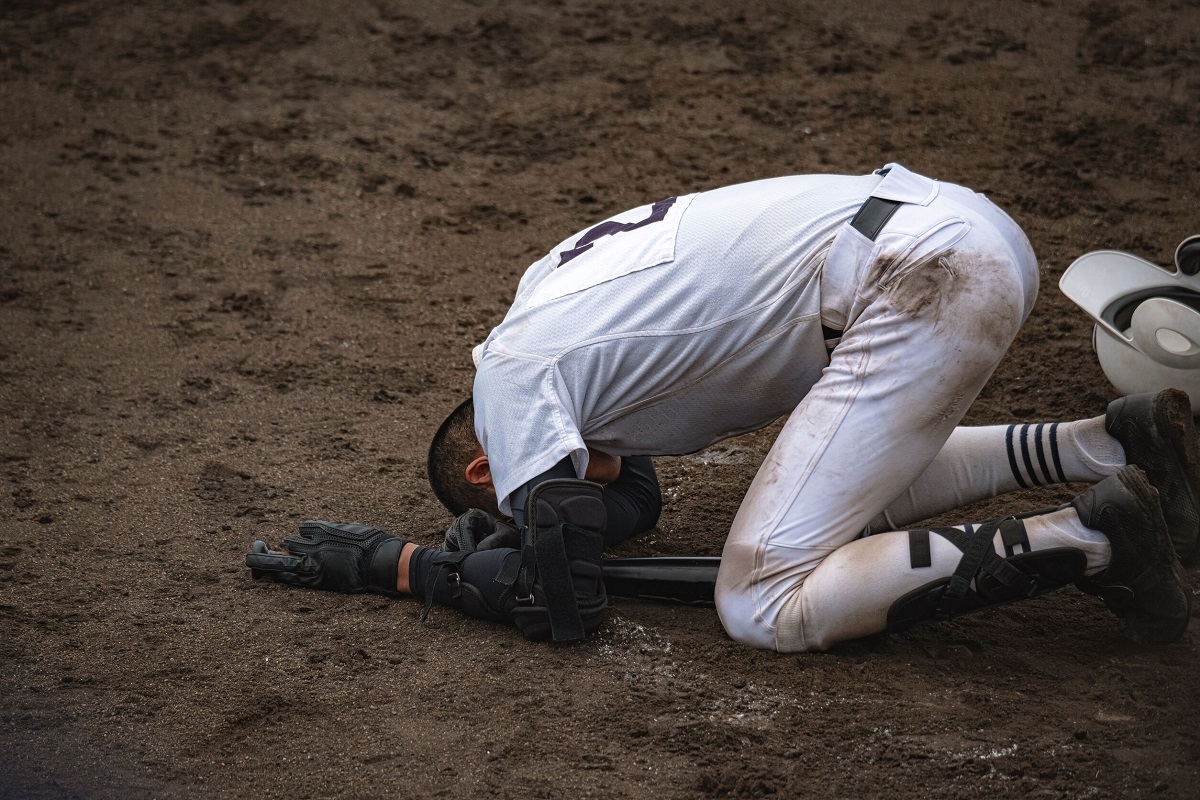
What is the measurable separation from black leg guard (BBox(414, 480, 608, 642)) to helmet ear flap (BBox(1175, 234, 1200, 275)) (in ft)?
5.77

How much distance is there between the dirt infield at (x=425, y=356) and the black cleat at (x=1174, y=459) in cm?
25

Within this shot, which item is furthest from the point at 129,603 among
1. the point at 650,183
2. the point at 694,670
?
the point at 650,183

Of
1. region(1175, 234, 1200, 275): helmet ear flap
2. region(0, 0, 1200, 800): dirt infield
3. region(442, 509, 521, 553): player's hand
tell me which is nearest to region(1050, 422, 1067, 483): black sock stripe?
region(0, 0, 1200, 800): dirt infield

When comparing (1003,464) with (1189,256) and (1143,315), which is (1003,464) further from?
(1189,256)

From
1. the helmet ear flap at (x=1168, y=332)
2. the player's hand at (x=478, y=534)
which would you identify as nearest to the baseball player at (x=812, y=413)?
the player's hand at (x=478, y=534)

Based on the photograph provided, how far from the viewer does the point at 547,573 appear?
239 centimetres

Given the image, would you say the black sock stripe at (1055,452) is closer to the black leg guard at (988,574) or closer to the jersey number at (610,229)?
the black leg guard at (988,574)

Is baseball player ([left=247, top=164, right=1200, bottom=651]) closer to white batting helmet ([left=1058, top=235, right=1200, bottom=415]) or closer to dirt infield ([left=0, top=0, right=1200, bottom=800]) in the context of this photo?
dirt infield ([left=0, top=0, right=1200, bottom=800])

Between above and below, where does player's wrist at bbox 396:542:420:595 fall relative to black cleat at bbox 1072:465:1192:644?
below

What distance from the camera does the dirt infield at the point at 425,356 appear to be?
2.17m

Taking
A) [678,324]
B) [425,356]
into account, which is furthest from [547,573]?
[425,356]

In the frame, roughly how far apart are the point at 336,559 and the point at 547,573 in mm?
581

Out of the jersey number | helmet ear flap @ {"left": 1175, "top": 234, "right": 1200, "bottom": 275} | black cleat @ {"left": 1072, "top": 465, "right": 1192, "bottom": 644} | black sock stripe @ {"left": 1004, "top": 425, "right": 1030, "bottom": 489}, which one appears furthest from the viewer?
helmet ear flap @ {"left": 1175, "top": 234, "right": 1200, "bottom": 275}

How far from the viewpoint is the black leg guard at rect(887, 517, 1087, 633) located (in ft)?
7.17
